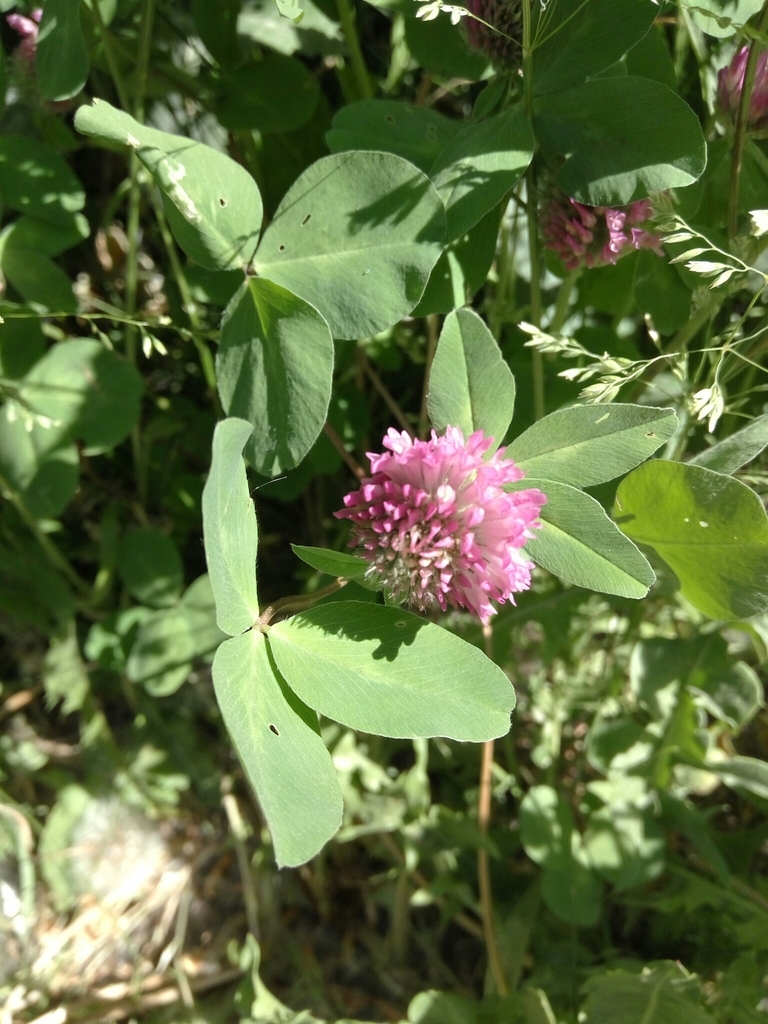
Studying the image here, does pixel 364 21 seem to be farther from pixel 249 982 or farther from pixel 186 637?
pixel 249 982

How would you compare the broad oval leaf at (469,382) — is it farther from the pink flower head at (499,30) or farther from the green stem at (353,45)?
the green stem at (353,45)

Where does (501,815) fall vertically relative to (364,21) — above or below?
below

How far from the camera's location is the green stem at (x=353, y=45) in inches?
30.1

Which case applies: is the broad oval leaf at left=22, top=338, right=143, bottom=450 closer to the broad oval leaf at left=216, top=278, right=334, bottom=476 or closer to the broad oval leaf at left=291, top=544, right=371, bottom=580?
the broad oval leaf at left=216, top=278, right=334, bottom=476

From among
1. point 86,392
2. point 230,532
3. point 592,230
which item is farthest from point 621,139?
point 86,392

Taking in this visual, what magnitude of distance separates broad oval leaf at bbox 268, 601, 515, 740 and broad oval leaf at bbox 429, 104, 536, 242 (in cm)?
32

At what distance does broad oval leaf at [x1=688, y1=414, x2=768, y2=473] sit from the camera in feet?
2.10

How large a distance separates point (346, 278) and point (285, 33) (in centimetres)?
41

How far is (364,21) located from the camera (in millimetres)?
967

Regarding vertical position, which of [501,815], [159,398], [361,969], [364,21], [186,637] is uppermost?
[364,21]

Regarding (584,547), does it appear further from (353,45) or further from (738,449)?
(353,45)

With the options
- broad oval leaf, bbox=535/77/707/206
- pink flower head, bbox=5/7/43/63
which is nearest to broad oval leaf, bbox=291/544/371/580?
broad oval leaf, bbox=535/77/707/206

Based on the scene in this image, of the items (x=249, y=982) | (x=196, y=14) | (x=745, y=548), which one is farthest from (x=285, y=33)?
(x=249, y=982)

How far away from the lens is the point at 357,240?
669 millimetres
